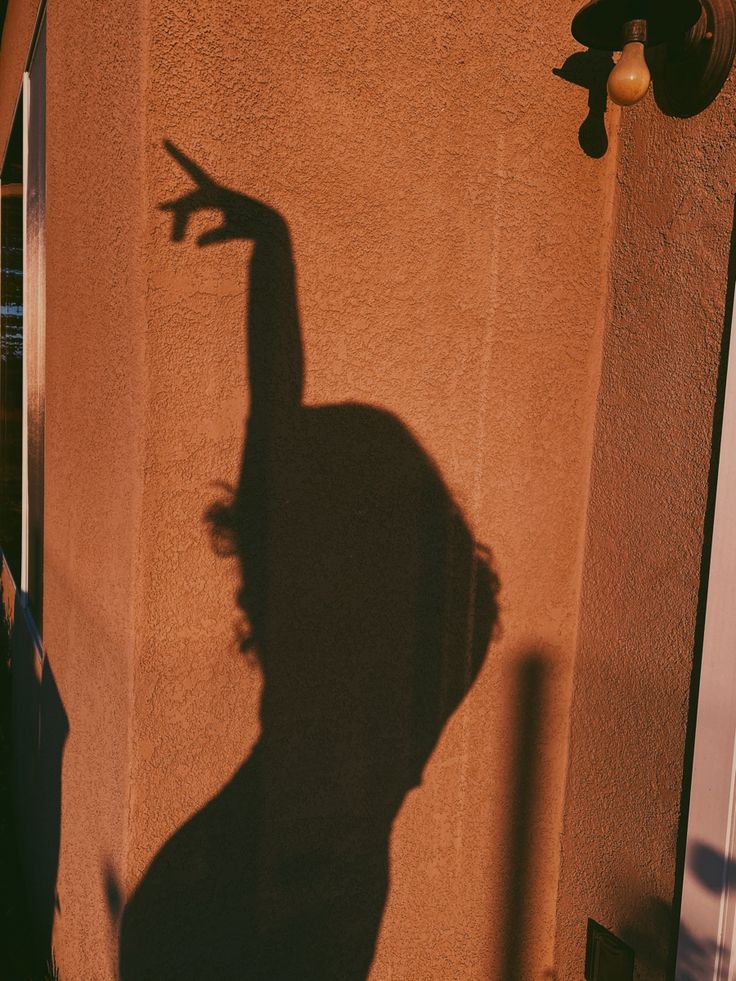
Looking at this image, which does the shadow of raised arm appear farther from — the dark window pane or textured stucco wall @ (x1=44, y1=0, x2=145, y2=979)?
the dark window pane

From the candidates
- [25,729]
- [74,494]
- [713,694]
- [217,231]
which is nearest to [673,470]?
[713,694]

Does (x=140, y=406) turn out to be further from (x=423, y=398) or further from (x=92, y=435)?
(x=423, y=398)

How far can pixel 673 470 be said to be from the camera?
230 centimetres

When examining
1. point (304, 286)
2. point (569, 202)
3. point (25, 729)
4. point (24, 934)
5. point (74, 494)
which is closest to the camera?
point (304, 286)

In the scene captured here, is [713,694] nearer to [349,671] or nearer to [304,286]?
[349,671]

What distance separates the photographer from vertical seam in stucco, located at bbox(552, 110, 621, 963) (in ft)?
8.15

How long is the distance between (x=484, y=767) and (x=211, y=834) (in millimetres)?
967

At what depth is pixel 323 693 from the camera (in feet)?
7.48

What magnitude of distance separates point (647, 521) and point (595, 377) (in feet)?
1.75

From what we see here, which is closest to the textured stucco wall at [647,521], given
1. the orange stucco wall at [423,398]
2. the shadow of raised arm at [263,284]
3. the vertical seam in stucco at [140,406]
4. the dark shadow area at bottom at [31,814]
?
the orange stucco wall at [423,398]

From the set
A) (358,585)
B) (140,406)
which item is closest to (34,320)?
(140,406)

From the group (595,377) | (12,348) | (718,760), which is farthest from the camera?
(12,348)

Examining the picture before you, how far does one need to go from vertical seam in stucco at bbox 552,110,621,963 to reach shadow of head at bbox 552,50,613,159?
2.1 inches

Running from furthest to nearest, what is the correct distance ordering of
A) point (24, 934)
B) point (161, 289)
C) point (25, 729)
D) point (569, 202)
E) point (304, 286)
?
point (25, 729), point (24, 934), point (569, 202), point (304, 286), point (161, 289)
